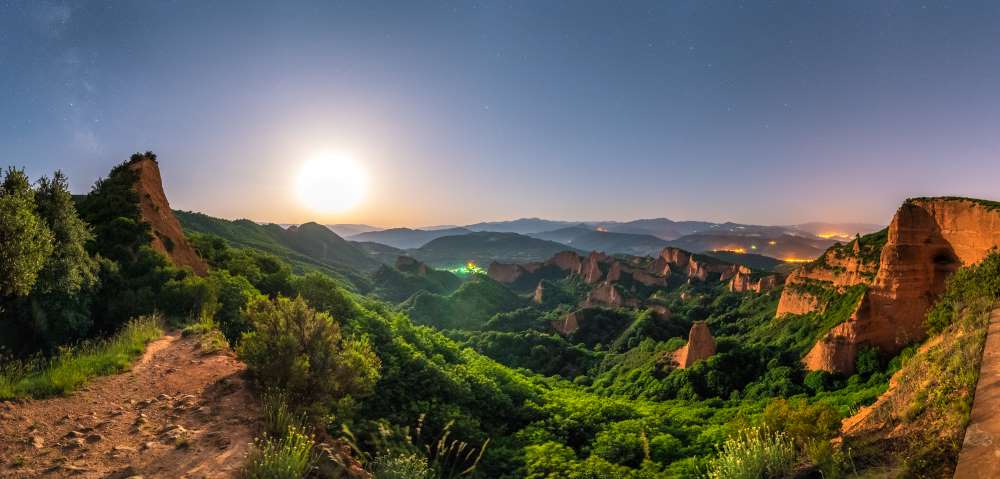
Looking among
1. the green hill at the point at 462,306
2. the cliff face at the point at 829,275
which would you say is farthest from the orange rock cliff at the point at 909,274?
the green hill at the point at 462,306

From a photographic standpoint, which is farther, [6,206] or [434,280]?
[434,280]

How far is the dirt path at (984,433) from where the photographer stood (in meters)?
4.35

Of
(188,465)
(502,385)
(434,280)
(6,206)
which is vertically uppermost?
(6,206)

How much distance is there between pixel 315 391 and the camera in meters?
8.02

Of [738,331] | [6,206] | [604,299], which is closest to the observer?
[6,206]

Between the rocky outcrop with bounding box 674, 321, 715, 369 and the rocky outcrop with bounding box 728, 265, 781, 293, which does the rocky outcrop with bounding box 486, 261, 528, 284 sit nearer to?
the rocky outcrop with bounding box 728, 265, 781, 293

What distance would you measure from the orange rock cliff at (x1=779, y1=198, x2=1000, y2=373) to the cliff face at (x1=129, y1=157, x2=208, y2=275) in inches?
1681

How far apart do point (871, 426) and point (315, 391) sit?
1075cm

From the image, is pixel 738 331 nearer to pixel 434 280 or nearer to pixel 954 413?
pixel 954 413

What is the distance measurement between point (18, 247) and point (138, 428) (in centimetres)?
720

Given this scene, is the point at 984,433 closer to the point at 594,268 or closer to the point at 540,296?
the point at 540,296

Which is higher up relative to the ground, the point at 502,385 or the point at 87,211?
the point at 87,211

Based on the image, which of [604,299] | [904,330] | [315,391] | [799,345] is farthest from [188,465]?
[604,299]

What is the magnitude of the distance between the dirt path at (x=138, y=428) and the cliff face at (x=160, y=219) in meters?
11.8
